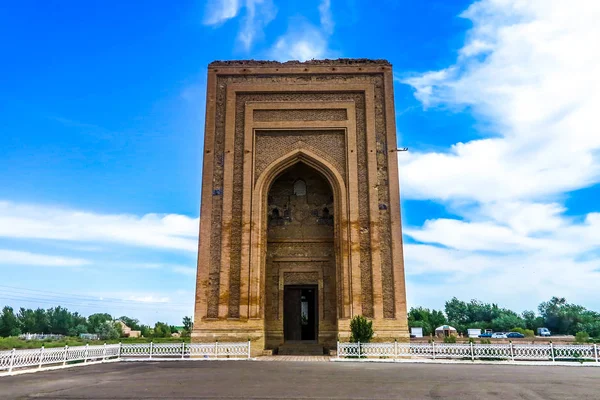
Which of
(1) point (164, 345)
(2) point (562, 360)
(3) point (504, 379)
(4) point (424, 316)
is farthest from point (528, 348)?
(4) point (424, 316)

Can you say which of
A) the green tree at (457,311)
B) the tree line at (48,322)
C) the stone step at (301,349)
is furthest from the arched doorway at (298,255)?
the green tree at (457,311)

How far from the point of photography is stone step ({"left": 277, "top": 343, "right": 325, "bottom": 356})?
16812mm

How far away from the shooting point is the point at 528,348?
1303 cm

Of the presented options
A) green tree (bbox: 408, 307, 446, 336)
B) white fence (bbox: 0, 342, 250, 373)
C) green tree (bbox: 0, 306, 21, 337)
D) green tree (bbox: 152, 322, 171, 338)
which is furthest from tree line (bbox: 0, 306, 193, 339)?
white fence (bbox: 0, 342, 250, 373)

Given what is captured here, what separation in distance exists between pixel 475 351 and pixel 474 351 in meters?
0.03

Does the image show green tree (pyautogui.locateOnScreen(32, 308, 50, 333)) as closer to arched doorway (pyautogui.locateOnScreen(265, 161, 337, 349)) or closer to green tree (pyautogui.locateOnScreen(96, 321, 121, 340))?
green tree (pyautogui.locateOnScreen(96, 321, 121, 340))

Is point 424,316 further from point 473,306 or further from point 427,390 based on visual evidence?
point 427,390

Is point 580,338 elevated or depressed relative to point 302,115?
depressed

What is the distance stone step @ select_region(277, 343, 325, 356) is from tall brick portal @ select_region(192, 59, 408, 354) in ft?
1.48

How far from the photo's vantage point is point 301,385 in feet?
24.3

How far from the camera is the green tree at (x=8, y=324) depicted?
4947cm

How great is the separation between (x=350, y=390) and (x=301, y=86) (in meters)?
14.4

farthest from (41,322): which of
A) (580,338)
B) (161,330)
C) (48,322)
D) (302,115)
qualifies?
(580,338)

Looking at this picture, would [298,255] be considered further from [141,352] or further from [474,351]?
[474,351]
